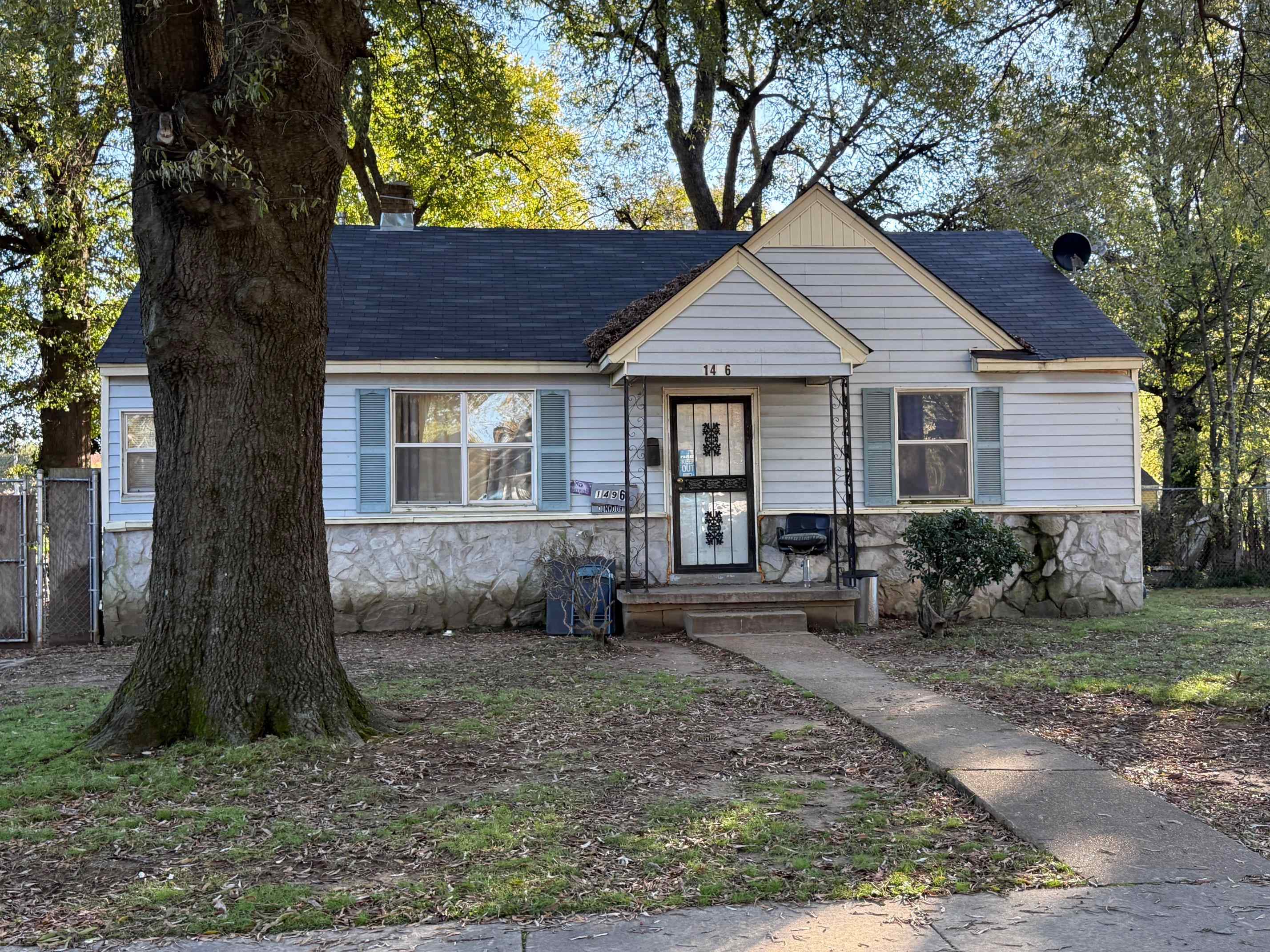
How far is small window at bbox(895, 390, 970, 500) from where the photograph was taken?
42.7 ft

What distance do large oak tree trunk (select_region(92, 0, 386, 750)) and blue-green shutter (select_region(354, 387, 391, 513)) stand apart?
5.78 m

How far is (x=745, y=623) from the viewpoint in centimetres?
1128

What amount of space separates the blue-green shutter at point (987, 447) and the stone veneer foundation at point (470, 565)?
0.29 meters

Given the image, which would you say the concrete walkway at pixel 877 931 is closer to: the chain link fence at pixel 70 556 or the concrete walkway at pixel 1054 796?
the concrete walkway at pixel 1054 796

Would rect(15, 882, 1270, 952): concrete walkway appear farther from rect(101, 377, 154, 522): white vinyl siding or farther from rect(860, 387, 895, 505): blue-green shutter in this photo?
rect(101, 377, 154, 522): white vinyl siding

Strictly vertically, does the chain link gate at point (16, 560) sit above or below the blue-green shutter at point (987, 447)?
below

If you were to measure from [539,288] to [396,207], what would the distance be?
118 inches

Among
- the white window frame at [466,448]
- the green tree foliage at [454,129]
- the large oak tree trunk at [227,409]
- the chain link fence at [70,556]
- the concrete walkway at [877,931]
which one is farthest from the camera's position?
the white window frame at [466,448]

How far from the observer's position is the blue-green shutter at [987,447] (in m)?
12.9

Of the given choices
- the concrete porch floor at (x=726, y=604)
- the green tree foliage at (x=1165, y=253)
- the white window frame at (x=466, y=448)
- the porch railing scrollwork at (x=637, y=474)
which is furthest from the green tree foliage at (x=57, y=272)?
the green tree foliage at (x=1165, y=253)

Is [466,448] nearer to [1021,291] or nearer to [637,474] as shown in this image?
[637,474]

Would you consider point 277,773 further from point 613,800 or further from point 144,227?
point 144,227

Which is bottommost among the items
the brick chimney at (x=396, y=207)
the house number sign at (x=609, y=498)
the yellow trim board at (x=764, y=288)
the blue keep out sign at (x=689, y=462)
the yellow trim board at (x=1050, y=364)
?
the house number sign at (x=609, y=498)

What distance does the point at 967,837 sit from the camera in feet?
15.3
